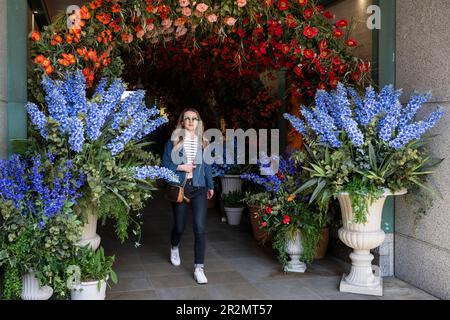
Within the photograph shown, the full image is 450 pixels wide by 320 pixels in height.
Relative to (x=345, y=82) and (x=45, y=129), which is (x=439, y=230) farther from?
(x=45, y=129)

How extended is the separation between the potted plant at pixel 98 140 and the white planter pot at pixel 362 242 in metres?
1.38

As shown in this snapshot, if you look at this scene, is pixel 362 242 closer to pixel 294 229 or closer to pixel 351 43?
pixel 294 229

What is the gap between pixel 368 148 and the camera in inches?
136

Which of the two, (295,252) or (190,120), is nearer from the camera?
(190,120)

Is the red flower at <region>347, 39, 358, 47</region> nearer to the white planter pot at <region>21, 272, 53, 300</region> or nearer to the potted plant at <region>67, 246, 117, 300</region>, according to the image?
the potted plant at <region>67, 246, 117, 300</region>

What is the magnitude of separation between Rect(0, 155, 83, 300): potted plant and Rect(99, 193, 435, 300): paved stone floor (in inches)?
30.0

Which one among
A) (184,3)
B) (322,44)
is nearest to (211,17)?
(184,3)

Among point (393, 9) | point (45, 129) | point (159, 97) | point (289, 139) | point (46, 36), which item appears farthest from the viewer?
point (159, 97)

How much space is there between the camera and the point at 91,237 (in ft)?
11.0

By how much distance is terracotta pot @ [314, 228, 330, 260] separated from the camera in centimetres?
453

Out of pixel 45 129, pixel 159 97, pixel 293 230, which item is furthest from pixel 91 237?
pixel 159 97

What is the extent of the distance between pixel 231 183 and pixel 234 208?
1.42 ft

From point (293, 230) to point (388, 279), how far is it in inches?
34.3

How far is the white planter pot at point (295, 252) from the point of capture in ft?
13.7
